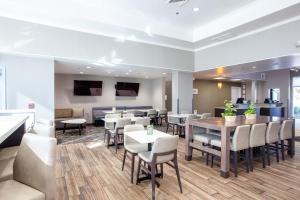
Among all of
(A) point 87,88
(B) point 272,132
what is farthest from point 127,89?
(B) point 272,132

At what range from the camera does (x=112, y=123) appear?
17.9 feet

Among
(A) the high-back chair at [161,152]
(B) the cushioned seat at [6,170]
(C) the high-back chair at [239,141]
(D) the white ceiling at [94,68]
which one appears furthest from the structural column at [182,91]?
(B) the cushioned seat at [6,170]

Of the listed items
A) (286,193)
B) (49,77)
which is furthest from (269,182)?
(49,77)

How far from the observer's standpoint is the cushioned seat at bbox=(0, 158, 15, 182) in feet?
5.59

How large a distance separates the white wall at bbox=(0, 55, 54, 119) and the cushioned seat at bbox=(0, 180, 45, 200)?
3794mm

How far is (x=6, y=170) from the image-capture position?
1.81 meters

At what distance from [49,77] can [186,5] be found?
3.96m

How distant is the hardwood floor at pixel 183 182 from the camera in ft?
9.04

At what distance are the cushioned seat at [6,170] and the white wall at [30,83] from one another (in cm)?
324

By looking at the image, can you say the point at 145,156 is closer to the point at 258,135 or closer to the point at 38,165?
the point at 38,165

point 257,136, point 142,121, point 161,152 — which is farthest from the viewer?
point 142,121

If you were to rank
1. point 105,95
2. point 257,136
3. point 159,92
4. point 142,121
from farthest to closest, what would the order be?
point 159,92 < point 105,95 < point 142,121 < point 257,136

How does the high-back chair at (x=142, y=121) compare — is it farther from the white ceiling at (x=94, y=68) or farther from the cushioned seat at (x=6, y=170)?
the cushioned seat at (x=6, y=170)

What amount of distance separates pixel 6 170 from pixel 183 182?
8.13 ft
